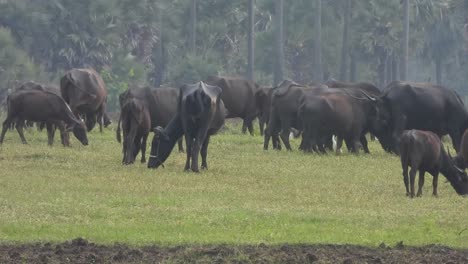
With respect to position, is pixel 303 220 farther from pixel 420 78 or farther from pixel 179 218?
pixel 420 78

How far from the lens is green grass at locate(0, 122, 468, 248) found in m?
17.5

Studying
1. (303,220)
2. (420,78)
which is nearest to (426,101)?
(303,220)

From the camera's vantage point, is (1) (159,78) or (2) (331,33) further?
(2) (331,33)

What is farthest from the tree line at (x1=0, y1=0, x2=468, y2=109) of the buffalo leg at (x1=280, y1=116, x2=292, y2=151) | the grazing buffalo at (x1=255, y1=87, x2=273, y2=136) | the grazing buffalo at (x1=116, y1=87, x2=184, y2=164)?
the grazing buffalo at (x1=116, y1=87, x2=184, y2=164)

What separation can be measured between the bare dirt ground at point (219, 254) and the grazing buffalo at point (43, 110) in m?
14.6

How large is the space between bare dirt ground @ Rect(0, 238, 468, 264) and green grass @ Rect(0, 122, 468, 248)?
61 cm

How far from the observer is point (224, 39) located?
88188 mm

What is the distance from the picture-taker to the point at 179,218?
61.5ft

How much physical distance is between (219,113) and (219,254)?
38.3ft

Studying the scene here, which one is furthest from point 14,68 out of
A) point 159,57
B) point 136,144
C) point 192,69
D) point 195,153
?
point 195,153

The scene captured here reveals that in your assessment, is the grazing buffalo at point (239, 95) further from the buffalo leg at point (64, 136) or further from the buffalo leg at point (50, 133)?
the buffalo leg at point (64, 136)

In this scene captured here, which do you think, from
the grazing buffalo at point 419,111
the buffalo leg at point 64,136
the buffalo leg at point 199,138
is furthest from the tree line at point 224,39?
the buffalo leg at point 199,138

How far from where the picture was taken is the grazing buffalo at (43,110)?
101ft

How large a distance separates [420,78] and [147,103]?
110 m
